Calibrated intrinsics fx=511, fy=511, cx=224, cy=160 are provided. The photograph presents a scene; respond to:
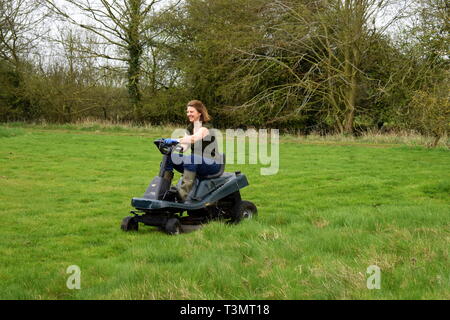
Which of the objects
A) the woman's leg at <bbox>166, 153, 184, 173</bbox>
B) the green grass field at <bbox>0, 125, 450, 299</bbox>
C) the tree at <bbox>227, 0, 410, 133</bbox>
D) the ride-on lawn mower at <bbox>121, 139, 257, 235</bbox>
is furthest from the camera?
the tree at <bbox>227, 0, 410, 133</bbox>

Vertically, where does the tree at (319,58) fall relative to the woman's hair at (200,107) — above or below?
above

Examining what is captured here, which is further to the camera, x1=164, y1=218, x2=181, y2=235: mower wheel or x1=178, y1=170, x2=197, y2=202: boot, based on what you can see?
x1=178, y1=170, x2=197, y2=202: boot

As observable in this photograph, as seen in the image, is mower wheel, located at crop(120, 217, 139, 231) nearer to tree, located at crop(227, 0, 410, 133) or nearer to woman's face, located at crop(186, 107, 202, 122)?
woman's face, located at crop(186, 107, 202, 122)

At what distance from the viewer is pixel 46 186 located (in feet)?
31.6

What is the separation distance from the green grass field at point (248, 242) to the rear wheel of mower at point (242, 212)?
0.18 meters

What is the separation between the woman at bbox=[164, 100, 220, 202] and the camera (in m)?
6.20

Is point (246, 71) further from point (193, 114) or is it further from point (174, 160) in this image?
point (174, 160)

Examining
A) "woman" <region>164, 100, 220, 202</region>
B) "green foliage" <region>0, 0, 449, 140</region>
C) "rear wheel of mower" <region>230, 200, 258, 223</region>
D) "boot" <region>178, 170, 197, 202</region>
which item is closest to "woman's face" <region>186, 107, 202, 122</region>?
"woman" <region>164, 100, 220, 202</region>

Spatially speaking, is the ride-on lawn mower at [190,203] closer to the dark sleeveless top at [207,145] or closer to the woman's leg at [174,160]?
the woman's leg at [174,160]

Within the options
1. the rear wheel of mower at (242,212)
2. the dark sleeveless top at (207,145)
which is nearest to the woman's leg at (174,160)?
the dark sleeveless top at (207,145)

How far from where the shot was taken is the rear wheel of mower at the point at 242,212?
646 cm

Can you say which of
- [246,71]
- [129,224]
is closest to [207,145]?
[129,224]
